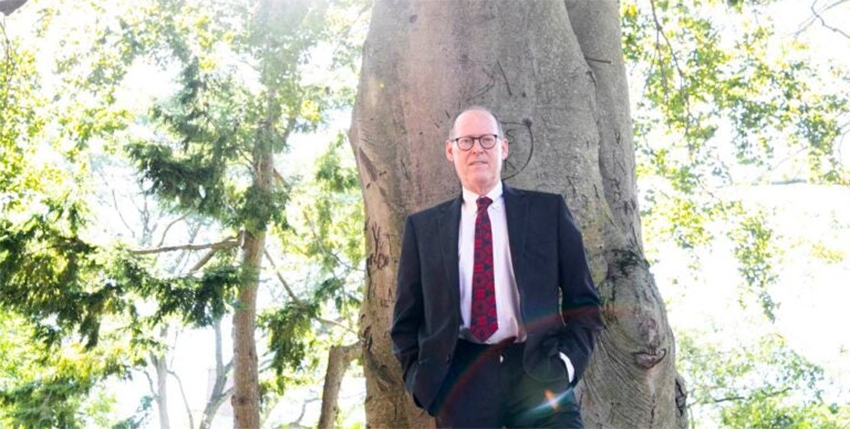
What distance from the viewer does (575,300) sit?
306 cm

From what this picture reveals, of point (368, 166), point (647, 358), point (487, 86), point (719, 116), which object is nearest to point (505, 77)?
point (487, 86)

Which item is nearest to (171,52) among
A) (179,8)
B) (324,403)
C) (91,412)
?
(179,8)

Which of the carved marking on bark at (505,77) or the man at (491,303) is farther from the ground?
the carved marking on bark at (505,77)

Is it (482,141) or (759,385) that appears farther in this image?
(759,385)

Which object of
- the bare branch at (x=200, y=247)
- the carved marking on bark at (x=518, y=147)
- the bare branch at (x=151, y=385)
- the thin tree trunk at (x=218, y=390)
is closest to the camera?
the carved marking on bark at (x=518, y=147)

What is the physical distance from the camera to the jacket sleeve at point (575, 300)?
2.96 metres

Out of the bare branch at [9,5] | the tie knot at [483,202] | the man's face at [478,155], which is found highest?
the bare branch at [9,5]

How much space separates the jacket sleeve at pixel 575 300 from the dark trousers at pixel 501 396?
10 cm

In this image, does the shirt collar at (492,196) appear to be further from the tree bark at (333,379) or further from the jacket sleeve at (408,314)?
the tree bark at (333,379)

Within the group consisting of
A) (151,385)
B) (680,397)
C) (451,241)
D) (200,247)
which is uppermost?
(200,247)

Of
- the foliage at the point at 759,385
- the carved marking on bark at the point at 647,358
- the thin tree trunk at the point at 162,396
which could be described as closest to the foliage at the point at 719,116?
the foliage at the point at 759,385

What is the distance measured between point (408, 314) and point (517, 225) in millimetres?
448

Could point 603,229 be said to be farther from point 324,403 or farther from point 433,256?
point 324,403

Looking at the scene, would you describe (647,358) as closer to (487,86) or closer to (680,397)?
(680,397)
